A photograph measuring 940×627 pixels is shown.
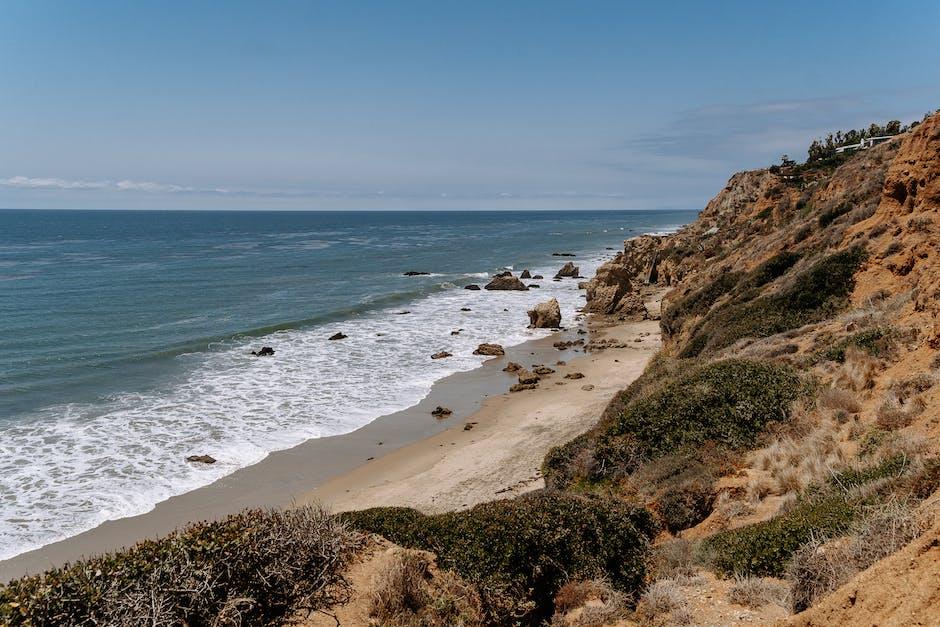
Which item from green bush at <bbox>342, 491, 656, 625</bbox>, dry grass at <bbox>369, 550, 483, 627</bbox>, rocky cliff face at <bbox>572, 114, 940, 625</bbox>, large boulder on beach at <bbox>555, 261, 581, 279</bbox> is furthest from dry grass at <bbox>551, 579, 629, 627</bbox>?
large boulder on beach at <bbox>555, 261, 581, 279</bbox>

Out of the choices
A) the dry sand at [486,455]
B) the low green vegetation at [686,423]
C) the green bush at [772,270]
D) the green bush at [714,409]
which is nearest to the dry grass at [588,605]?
the low green vegetation at [686,423]

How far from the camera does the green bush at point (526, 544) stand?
24.2ft

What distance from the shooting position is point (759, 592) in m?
6.65

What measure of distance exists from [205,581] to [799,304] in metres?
17.9

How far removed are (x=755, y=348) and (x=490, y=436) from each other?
362 inches

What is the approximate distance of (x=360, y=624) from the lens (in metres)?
6.09

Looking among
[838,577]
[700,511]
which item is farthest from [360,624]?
[700,511]

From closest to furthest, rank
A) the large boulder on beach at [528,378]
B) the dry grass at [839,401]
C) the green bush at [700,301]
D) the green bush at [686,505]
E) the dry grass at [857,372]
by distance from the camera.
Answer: the green bush at [686,505] → the dry grass at [839,401] → the dry grass at [857,372] → the green bush at [700,301] → the large boulder on beach at [528,378]

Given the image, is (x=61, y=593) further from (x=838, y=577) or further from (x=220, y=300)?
(x=220, y=300)

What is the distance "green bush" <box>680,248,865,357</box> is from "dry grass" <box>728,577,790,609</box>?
11.9 meters

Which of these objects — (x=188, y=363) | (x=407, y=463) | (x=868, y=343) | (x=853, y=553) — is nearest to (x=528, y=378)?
(x=407, y=463)

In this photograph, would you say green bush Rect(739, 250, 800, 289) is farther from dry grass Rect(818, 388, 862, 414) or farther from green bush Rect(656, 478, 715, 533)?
green bush Rect(656, 478, 715, 533)

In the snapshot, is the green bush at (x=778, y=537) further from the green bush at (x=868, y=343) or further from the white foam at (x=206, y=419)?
the white foam at (x=206, y=419)

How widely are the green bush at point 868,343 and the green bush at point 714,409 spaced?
1054mm
